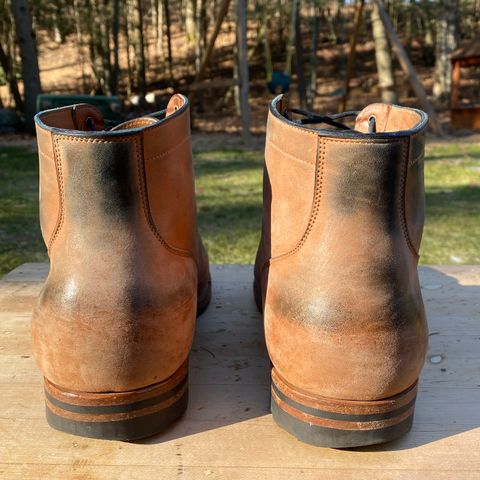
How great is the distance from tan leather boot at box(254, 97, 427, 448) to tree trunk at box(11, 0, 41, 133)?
7.54 meters

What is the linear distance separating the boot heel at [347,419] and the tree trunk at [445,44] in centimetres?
1090

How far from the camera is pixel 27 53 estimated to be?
7.43 metres

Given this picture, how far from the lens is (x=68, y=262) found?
0.82m

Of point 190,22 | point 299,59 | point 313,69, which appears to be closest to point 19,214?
point 299,59

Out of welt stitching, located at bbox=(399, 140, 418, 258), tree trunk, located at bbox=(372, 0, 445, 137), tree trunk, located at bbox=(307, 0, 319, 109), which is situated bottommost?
tree trunk, located at bbox=(307, 0, 319, 109)

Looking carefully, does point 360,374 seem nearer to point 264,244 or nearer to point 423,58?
point 264,244

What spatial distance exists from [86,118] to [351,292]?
63 cm

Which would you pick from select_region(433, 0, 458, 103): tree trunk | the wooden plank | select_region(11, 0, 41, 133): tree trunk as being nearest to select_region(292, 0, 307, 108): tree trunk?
select_region(433, 0, 458, 103): tree trunk

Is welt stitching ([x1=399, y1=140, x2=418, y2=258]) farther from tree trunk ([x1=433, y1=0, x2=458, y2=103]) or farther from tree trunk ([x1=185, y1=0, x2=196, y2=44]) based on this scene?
tree trunk ([x1=185, y1=0, x2=196, y2=44])

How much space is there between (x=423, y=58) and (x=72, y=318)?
1847cm

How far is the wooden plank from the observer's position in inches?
30.6

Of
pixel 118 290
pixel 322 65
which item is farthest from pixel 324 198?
pixel 322 65

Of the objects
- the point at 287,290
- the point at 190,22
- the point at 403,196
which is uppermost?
the point at 403,196

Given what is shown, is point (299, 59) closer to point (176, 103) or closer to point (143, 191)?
point (176, 103)
